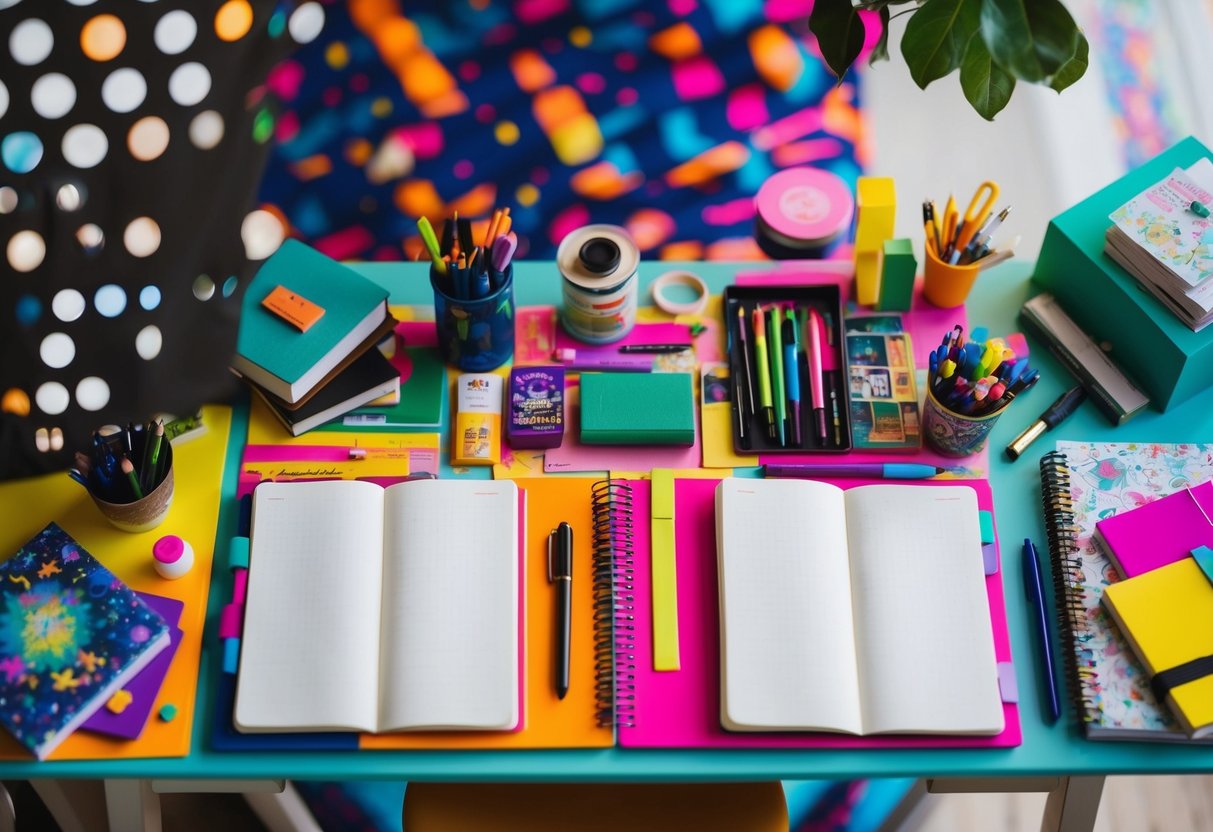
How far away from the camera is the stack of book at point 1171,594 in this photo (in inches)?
46.0

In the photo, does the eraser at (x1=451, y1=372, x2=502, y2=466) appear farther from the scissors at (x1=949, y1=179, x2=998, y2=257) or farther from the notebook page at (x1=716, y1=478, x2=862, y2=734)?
the scissors at (x1=949, y1=179, x2=998, y2=257)

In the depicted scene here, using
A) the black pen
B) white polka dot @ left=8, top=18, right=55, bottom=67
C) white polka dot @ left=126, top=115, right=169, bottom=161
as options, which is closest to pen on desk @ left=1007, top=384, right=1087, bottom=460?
Result: the black pen

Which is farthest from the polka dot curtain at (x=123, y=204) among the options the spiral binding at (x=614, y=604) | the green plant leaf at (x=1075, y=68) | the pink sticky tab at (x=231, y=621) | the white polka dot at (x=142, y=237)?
the green plant leaf at (x=1075, y=68)

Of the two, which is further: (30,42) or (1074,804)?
(1074,804)

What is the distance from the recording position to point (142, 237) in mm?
1240

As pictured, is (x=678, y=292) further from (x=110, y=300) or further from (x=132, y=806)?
(x=132, y=806)

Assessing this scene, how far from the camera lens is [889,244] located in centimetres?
140

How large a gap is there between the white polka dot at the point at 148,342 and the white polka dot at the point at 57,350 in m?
0.06

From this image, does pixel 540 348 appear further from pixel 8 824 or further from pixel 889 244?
pixel 8 824

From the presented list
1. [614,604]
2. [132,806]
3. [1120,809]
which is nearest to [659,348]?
[614,604]

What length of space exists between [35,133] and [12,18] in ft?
0.33

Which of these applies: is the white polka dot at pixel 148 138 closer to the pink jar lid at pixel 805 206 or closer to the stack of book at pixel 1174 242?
the pink jar lid at pixel 805 206

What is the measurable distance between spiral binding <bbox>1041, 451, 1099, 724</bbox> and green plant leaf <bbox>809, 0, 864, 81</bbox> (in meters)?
0.47

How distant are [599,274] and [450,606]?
15.0 inches
